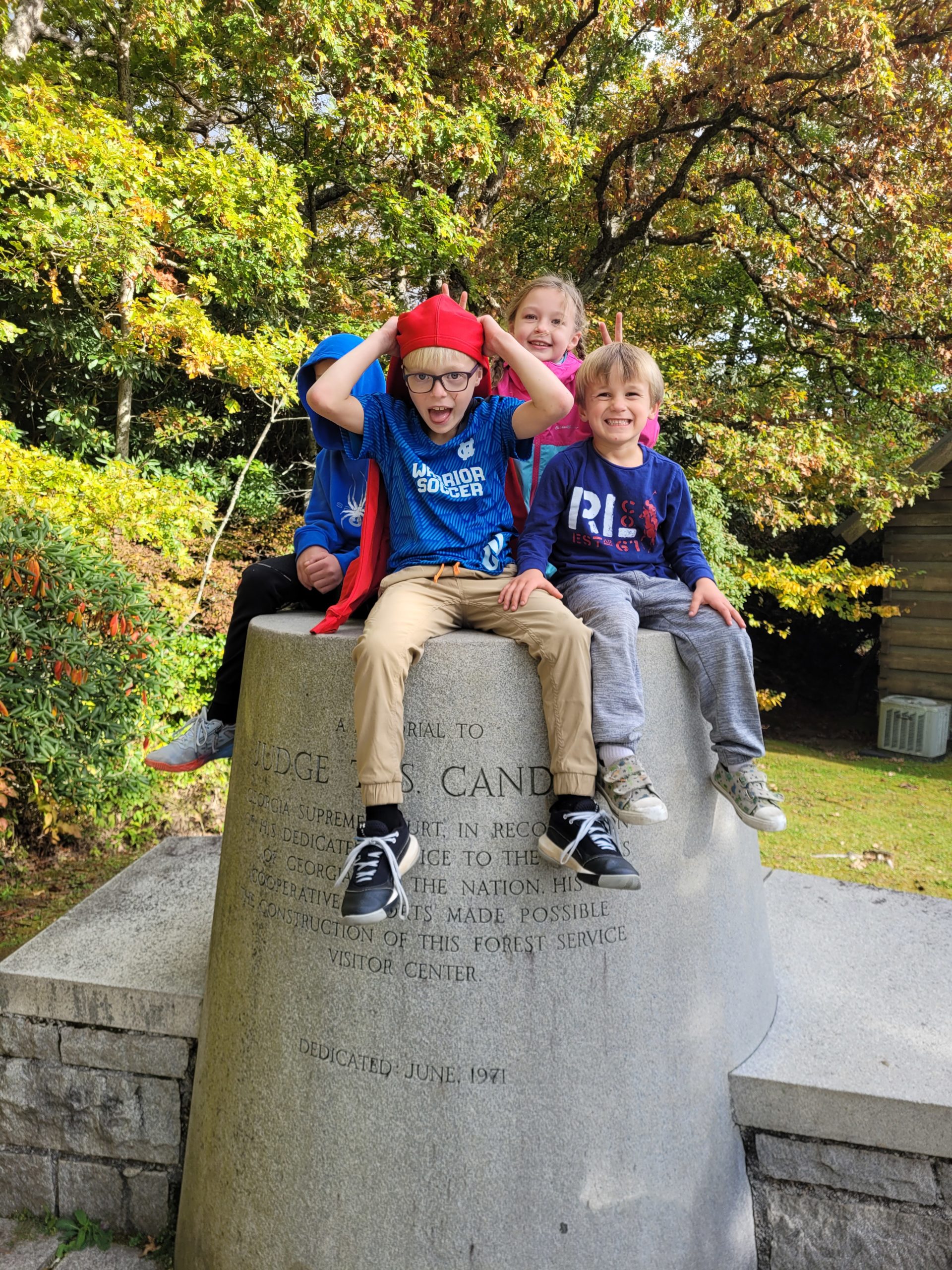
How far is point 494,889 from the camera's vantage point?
2.33 metres

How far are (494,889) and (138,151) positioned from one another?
5.87 m

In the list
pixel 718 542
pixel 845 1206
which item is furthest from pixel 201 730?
pixel 718 542

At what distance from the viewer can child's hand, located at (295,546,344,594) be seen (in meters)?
3.19

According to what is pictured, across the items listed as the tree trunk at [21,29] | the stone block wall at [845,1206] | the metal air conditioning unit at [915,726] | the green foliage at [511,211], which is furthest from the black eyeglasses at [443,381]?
the metal air conditioning unit at [915,726]

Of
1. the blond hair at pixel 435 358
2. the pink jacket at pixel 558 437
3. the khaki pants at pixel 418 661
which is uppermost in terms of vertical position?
the blond hair at pixel 435 358

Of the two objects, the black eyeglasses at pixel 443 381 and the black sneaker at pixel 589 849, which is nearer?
the black sneaker at pixel 589 849

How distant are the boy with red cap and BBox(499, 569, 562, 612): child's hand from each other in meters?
0.02

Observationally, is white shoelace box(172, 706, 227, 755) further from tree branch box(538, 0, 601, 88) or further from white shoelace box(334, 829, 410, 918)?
tree branch box(538, 0, 601, 88)

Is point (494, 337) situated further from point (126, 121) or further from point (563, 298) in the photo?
point (126, 121)

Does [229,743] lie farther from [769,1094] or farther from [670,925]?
[769,1094]

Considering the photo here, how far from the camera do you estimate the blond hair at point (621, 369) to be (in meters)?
2.75

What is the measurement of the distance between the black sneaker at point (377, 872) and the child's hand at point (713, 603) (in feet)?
3.41

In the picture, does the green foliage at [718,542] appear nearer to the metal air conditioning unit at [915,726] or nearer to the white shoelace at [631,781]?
the metal air conditioning unit at [915,726]

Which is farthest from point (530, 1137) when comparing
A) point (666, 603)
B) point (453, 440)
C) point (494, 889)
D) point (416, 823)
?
point (453, 440)
